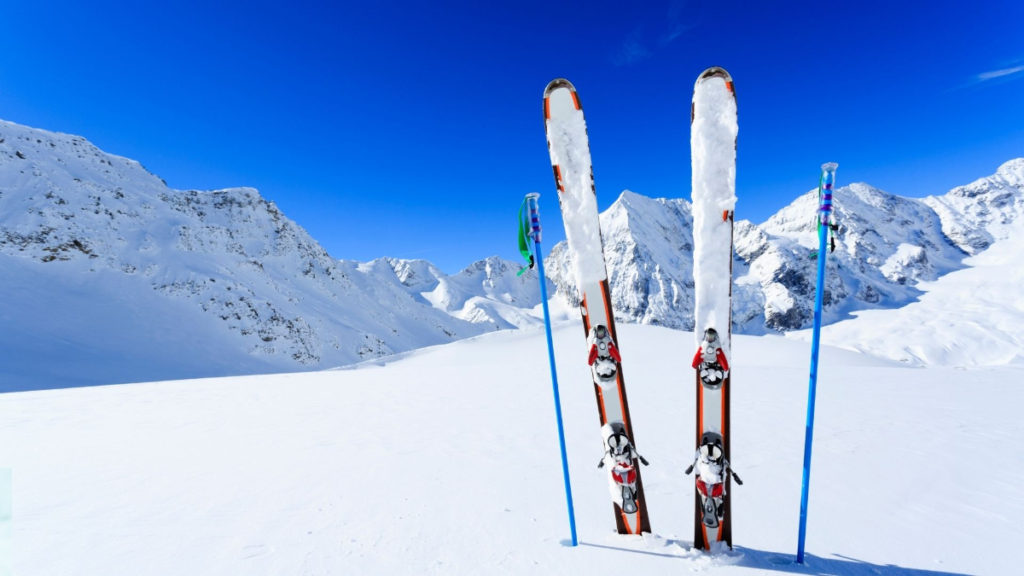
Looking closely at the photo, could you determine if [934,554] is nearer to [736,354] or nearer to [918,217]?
[736,354]

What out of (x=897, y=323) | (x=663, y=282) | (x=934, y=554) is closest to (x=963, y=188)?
(x=897, y=323)

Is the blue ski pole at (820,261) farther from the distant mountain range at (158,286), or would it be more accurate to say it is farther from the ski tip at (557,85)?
the ski tip at (557,85)

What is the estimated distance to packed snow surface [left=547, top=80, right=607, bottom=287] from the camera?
4.86 meters

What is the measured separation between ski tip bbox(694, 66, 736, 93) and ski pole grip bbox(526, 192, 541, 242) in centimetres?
222

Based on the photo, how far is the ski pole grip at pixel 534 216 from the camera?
4.37 meters

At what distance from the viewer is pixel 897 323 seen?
10288 cm

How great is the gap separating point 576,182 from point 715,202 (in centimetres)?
155

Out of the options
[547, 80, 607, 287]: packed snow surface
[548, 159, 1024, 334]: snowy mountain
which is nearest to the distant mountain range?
[547, 80, 607, 287]: packed snow surface

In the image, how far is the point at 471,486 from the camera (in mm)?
5391

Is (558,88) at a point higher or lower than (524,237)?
higher

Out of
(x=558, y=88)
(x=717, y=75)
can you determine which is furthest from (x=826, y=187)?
(x=558, y=88)

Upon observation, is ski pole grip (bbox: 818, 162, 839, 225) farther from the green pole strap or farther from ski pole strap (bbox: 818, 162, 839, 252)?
the green pole strap

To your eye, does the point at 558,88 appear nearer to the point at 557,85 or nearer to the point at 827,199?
the point at 557,85

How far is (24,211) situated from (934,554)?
69495mm
